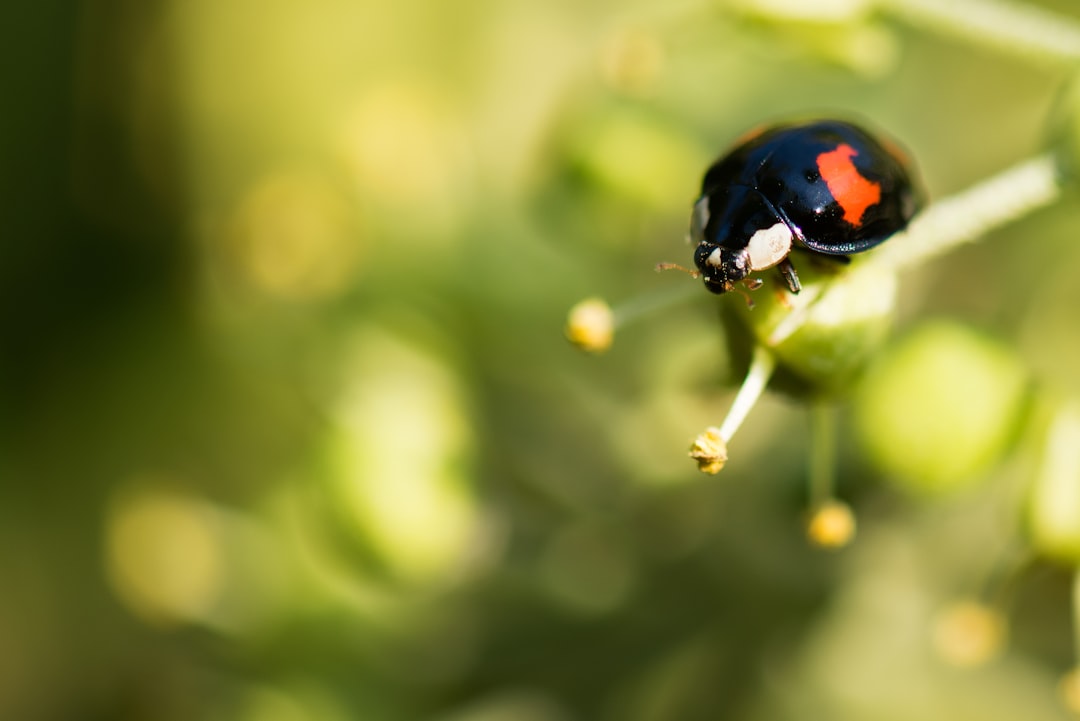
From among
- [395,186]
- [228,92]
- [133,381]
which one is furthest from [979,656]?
[228,92]

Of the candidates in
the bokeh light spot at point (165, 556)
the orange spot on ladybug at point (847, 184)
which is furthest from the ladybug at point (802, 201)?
the bokeh light spot at point (165, 556)

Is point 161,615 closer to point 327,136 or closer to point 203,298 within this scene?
point 203,298

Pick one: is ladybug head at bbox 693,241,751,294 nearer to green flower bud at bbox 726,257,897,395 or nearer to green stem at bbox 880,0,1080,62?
green flower bud at bbox 726,257,897,395

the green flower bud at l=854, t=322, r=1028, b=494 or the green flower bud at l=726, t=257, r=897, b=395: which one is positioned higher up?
the green flower bud at l=854, t=322, r=1028, b=494

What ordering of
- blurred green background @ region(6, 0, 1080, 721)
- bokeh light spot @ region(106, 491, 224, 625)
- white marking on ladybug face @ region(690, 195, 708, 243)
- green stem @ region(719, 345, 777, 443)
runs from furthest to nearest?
bokeh light spot @ region(106, 491, 224, 625) → blurred green background @ region(6, 0, 1080, 721) → white marking on ladybug face @ region(690, 195, 708, 243) → green stem @ region(719, 345, 777, 443)

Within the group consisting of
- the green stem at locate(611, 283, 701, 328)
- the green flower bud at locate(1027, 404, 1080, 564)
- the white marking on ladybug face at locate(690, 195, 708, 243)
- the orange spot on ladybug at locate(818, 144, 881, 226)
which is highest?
the white marking on ladybug face at locate(690, 195, 708, 243)

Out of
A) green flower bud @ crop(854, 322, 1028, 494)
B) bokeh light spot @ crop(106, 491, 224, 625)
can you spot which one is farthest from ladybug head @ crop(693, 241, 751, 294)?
bokeh light spot @ crop(106, 491, 224, 625)

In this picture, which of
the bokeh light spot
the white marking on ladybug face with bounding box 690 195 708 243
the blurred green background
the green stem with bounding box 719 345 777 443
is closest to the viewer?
the green stem with bounding box 719 345 777 443

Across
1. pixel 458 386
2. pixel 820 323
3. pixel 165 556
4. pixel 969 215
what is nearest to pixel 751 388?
pixel 820 323
